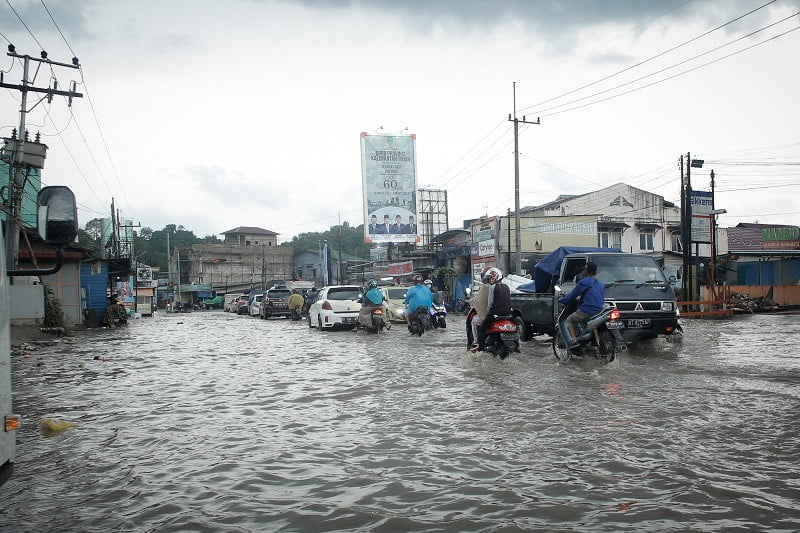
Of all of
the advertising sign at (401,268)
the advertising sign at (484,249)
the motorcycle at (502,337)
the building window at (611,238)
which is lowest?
the motorcycle at (502,337)

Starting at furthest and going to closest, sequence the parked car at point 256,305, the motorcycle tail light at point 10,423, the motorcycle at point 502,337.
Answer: the parked car at point 256,305, the motorcycle at point 502,337, the motorcycle tail light at point 10,423

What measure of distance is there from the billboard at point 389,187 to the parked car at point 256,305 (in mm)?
7859

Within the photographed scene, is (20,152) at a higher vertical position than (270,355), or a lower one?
higher

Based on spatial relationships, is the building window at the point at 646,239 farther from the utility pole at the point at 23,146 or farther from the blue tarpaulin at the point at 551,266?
the utility pole at the point at 23,146

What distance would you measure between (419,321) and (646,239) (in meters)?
33.2

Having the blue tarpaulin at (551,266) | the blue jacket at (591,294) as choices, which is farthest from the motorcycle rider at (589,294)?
the blue tarpaulin at (551,266)

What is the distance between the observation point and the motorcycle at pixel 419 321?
17.0 meters

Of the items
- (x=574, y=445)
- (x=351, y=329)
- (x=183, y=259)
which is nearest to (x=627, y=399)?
(x=574, y=445)

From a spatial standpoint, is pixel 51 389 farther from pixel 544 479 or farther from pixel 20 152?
pixel 20 152

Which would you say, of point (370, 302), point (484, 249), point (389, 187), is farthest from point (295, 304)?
point (484, 249)

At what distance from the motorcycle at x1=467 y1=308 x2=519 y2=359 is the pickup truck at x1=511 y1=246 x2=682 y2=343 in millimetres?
1486

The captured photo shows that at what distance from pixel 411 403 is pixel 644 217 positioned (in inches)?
1722

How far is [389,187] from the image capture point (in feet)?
139

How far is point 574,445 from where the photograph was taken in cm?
519
